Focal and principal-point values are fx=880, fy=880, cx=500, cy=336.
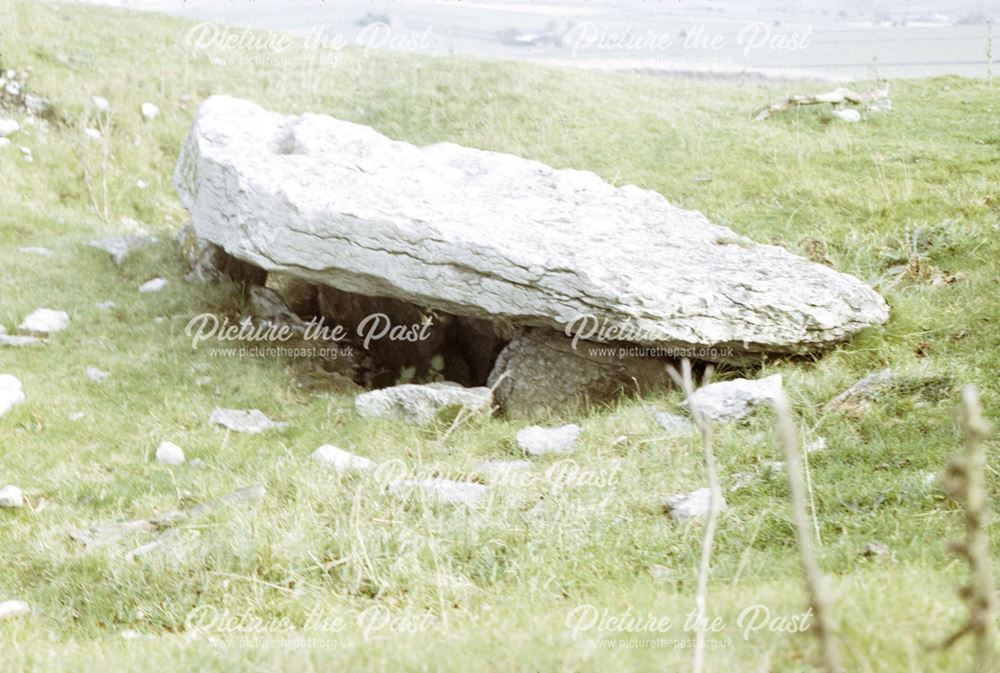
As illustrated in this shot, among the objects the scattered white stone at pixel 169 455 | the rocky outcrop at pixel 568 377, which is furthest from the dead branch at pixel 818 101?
the scattered white stone at pixel 169 455

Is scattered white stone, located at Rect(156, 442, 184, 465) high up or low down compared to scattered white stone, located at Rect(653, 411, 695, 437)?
down

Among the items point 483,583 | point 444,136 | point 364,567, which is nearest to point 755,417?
point 483,583

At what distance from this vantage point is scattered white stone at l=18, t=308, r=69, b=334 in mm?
10867

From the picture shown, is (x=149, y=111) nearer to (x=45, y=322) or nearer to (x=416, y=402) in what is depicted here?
(x=45, y=322)

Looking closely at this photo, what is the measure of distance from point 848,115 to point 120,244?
13.4 metres

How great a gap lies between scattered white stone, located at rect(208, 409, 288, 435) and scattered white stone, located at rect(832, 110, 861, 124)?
1303 centimetres

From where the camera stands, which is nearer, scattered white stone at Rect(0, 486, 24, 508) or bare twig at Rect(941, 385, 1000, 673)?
bare twig at Rect(941, 385, 1000, 673)

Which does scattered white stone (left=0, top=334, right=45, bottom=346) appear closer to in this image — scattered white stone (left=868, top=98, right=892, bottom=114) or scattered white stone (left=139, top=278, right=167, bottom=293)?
scattered white stone (left=139, top=278, right=167, bottom=293)

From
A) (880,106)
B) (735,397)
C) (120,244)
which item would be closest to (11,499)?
(735,397)

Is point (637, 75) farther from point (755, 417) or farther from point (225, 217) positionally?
point (755, 417)

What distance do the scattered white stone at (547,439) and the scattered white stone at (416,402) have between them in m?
0.75

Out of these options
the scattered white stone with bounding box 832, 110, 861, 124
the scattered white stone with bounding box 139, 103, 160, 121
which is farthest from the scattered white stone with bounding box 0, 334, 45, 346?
the scattered white stone with bounding box 832, 110, 861, 124

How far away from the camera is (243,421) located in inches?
347

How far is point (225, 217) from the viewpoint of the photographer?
10523 millimetres
